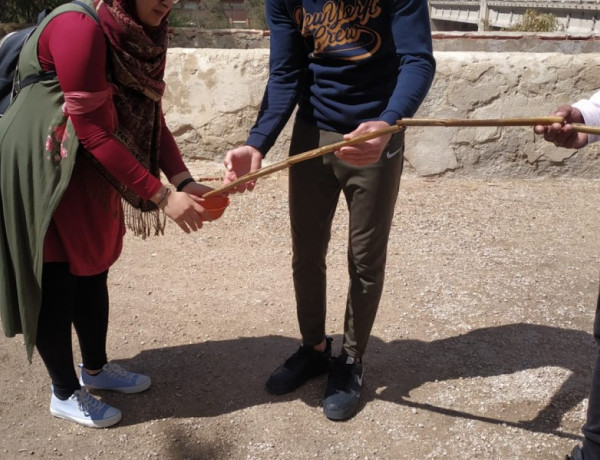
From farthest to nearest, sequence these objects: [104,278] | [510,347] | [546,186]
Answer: [546,186] < [510,347] < [104,278]

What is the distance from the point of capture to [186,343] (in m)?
3.12

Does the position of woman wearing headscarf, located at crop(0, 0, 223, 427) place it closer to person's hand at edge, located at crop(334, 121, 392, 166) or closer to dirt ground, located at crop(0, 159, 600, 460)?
dirt ground, located at crop(0, 159, 600, 460)

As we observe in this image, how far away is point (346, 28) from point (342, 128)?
35cm

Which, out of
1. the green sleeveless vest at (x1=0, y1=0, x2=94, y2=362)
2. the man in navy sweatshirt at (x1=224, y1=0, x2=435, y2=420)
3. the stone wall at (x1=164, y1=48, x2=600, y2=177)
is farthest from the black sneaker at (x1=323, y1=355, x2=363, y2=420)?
the stone wall at (x1=164, y1=48, x2=600, y2=177)

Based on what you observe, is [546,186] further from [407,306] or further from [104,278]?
[104,278]

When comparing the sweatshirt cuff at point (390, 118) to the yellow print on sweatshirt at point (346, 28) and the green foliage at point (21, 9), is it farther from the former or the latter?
the green foliage at point (21, 9)

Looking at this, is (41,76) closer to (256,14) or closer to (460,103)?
(460,103)

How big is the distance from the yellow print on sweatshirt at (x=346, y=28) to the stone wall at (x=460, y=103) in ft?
9.74

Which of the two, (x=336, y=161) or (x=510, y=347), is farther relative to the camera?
(x=510, y=347)

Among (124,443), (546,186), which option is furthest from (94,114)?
(546,186)

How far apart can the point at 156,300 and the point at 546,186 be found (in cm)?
329

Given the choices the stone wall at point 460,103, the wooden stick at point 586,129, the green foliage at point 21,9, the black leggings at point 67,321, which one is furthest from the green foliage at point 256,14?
the wooden stick at point 586,129

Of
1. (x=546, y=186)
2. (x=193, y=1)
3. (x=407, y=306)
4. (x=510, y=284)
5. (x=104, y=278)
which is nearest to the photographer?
(x=104, y=278)

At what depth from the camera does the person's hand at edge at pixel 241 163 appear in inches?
93.0
